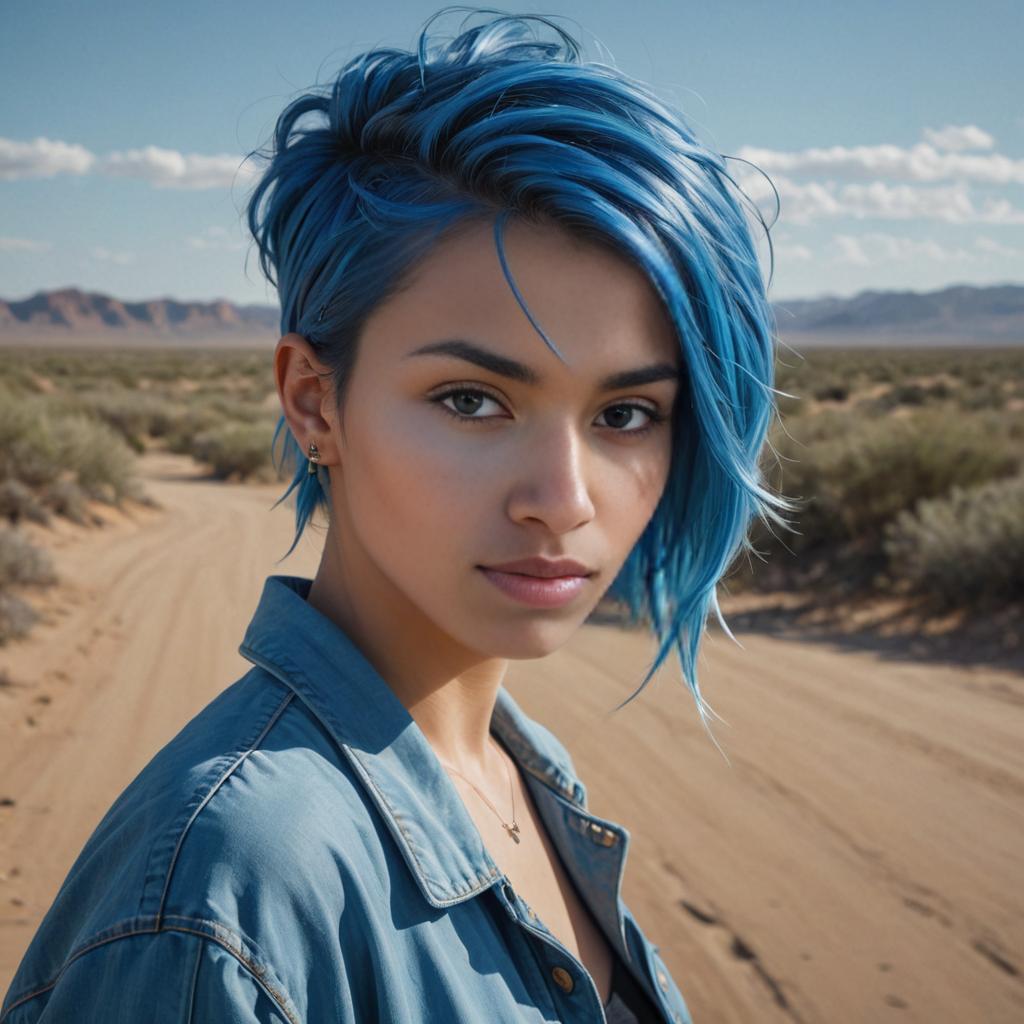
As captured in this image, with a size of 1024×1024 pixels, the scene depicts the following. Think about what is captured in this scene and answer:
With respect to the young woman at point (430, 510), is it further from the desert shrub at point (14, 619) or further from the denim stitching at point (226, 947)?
the desert shrub at point (14, 619)

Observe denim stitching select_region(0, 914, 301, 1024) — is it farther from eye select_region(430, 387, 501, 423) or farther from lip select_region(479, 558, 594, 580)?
eye select_region(430, 387, 501, 423)

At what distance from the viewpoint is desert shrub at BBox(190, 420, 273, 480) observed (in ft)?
55.8

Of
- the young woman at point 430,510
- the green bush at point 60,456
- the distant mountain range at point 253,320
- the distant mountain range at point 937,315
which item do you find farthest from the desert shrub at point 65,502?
the distant mountain range at point 937,315

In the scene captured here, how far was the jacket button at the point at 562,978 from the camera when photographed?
49.8 inches

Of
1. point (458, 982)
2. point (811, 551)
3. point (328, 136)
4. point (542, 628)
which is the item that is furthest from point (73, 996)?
point (811, 551)

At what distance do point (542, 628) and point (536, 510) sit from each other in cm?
16

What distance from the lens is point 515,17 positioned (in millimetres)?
1495

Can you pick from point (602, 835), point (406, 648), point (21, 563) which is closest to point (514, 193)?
point (406, 648)

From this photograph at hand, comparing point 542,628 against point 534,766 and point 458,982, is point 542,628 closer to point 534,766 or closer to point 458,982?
point 458,982

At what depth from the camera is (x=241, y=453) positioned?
17.1 meters

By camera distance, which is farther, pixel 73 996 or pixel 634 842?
pixel 634 842

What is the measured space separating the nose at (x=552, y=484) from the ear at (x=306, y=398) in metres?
0.33

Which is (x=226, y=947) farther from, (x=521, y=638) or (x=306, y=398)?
(x=306, y=398)

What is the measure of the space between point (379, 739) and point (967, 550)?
25.1 ft
